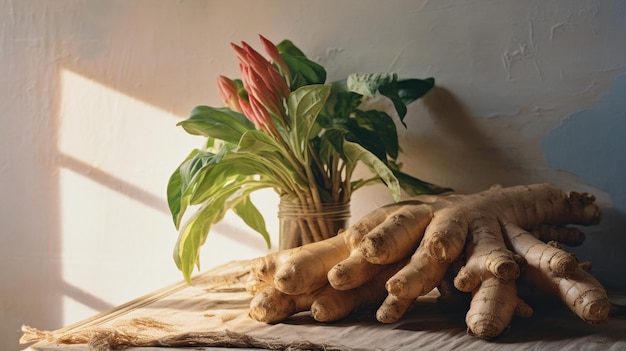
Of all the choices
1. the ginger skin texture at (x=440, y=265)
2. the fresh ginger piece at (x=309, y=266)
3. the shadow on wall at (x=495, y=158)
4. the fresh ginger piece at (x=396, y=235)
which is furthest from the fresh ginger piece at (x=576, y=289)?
the shadow on wall at (x=495, y=158)

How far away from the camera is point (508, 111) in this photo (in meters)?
1.29

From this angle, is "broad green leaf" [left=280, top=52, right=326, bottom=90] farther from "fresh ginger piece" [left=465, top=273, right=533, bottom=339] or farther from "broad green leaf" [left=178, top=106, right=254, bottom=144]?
"fresh ginger piece" [left=465, top=273, right=533, bottom=339]

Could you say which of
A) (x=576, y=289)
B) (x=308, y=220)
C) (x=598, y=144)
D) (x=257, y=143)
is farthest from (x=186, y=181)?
(x=598, y=144)

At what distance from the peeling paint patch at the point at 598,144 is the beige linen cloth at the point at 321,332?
1.11 ft

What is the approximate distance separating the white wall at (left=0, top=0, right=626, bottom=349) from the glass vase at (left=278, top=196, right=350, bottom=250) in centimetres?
22

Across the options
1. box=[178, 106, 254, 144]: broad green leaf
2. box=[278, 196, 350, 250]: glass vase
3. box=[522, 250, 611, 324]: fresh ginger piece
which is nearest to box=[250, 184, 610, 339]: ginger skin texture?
box=[522, 250, 611, 324]: fresh ginger piece

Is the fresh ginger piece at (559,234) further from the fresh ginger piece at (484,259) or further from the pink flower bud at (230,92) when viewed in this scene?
the pink flower bud at (230,92)

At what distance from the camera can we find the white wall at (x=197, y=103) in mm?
1238

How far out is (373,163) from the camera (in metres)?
1.08

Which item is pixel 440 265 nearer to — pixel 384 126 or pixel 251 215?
pixel 384 126

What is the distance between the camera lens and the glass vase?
1.19 metres

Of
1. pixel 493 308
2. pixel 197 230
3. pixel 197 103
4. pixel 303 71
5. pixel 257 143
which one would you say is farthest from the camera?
pixel 197 103

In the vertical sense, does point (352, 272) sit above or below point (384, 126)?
below

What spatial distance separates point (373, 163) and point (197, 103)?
0.59m
